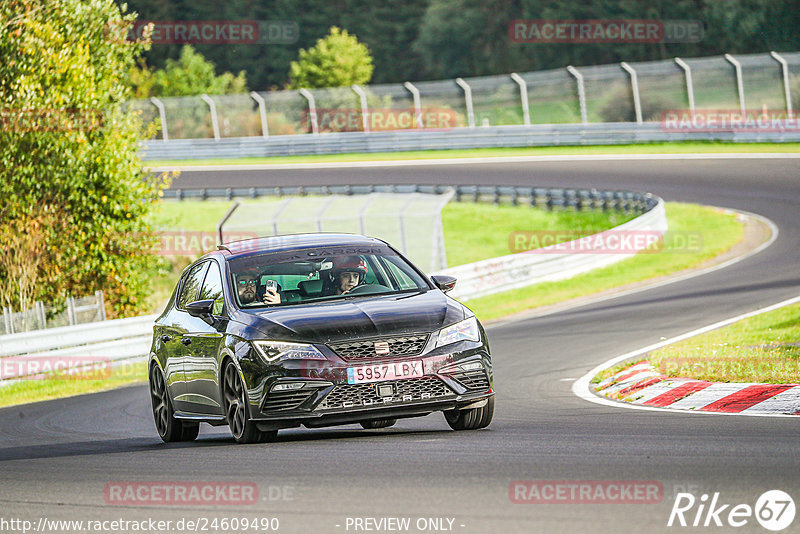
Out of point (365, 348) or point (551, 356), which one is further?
point (551, 356)

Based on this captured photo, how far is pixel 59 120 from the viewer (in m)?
24.8

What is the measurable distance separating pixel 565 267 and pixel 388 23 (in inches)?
2758

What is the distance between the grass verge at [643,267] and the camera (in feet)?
75.5

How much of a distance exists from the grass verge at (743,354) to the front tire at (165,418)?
4.39 metres

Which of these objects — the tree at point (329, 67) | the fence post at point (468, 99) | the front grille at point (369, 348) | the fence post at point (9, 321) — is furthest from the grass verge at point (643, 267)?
the tree at point (329, 67)

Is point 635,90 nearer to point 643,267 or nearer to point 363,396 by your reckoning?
point 643,267

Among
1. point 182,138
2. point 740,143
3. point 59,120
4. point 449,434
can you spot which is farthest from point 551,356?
point 182,138

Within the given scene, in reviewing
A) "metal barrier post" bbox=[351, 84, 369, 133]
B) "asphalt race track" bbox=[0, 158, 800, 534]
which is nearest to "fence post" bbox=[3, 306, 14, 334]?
"asphalt race track" bbox=[0, 158, 800, 534]

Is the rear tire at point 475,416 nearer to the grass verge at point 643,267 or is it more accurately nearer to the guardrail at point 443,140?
the grass verge at point 643,267

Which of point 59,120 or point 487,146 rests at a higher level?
point 59,120

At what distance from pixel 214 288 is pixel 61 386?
31.0ft

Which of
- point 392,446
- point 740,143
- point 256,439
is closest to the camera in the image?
point 392,446

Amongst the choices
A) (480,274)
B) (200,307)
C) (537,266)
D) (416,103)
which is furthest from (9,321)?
(416,103)

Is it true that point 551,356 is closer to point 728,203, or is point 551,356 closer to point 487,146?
point 728,203
